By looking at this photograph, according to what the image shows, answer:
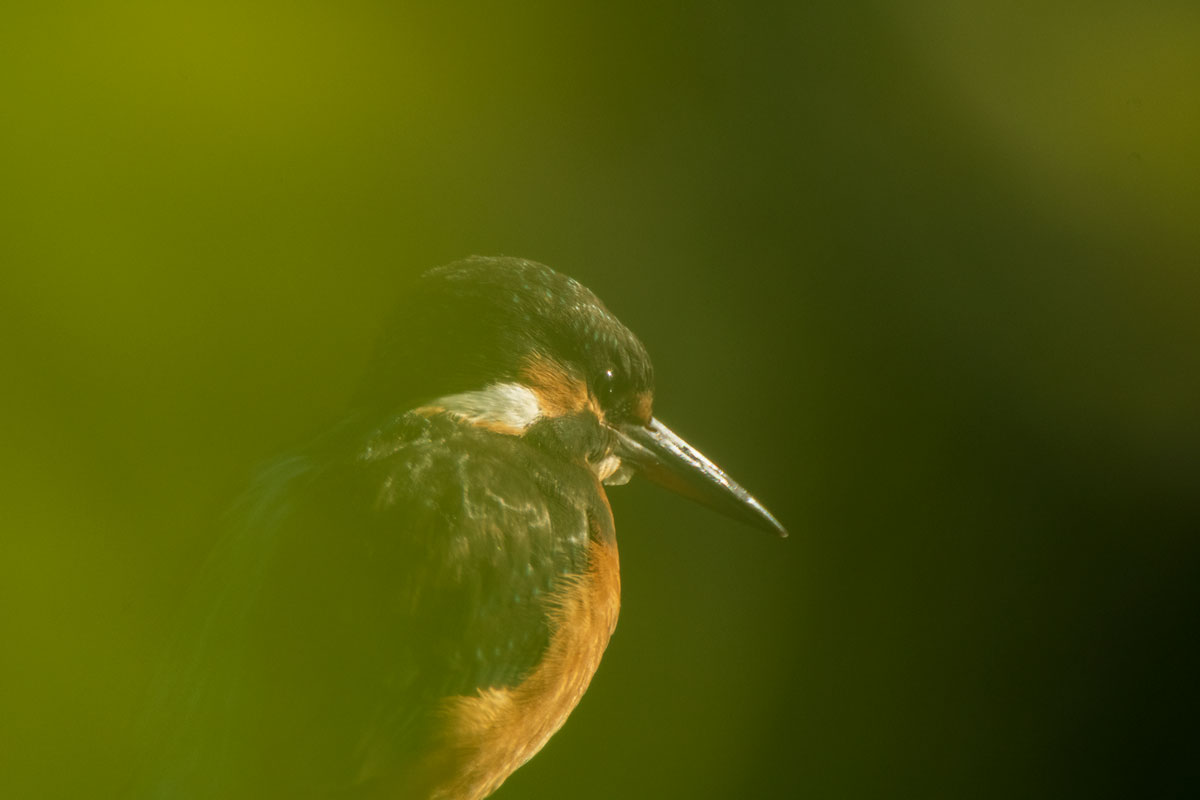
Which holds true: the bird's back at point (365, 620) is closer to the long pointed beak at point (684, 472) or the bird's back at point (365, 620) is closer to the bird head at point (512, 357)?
the bird head at point (512, 357)

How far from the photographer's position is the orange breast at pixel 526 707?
730 mm

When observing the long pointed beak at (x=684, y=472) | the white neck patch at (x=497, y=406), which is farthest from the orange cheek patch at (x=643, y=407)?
the white neck patch at (x=497, y=406)

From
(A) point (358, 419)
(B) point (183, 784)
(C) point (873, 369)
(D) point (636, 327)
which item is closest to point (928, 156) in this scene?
(C) point (873, 369)

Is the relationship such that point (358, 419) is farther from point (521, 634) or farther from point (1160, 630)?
point (1160, 630)

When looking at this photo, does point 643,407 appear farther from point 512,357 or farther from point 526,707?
point 526,707

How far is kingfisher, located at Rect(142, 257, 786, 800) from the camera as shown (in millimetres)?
672

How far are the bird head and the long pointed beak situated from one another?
1.9 inches

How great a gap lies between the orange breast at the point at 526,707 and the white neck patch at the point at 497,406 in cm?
13

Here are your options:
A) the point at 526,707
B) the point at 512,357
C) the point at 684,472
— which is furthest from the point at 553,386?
the point at 526,707

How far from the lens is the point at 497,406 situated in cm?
86

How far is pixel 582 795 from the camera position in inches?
43.1

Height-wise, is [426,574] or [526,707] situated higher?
Answer: [426,574]

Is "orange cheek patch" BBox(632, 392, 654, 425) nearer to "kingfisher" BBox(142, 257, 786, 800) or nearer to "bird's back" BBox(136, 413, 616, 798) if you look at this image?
"kingfisher" BBox(142, 257, 786, 800)

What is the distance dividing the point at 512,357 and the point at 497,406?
0.15 ft
